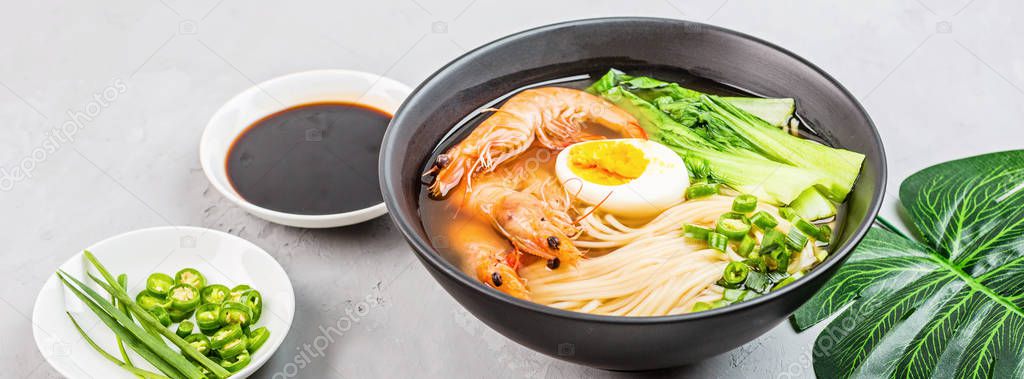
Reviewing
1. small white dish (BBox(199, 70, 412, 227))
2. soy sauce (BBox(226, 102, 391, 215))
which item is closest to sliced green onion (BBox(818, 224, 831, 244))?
soy sauce (BBox(226, 102, 391, 215))

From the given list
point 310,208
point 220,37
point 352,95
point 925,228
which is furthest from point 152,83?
point 925,228

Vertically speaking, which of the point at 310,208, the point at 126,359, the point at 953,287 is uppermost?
the point at 953,287

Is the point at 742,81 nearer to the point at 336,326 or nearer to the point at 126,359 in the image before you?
the point at 336,326

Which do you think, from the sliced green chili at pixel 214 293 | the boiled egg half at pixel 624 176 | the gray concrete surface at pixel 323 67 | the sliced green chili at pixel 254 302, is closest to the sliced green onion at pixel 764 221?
the boiled egg half at pixel 624 176

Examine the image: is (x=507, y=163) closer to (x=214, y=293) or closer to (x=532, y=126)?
(x=532, y=126)

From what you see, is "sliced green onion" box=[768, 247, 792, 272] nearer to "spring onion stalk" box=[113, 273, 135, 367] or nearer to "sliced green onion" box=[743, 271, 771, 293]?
"sliced green onion" box=[743, 271, 771, 293]

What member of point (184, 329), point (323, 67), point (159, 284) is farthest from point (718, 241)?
point (323, 67)
